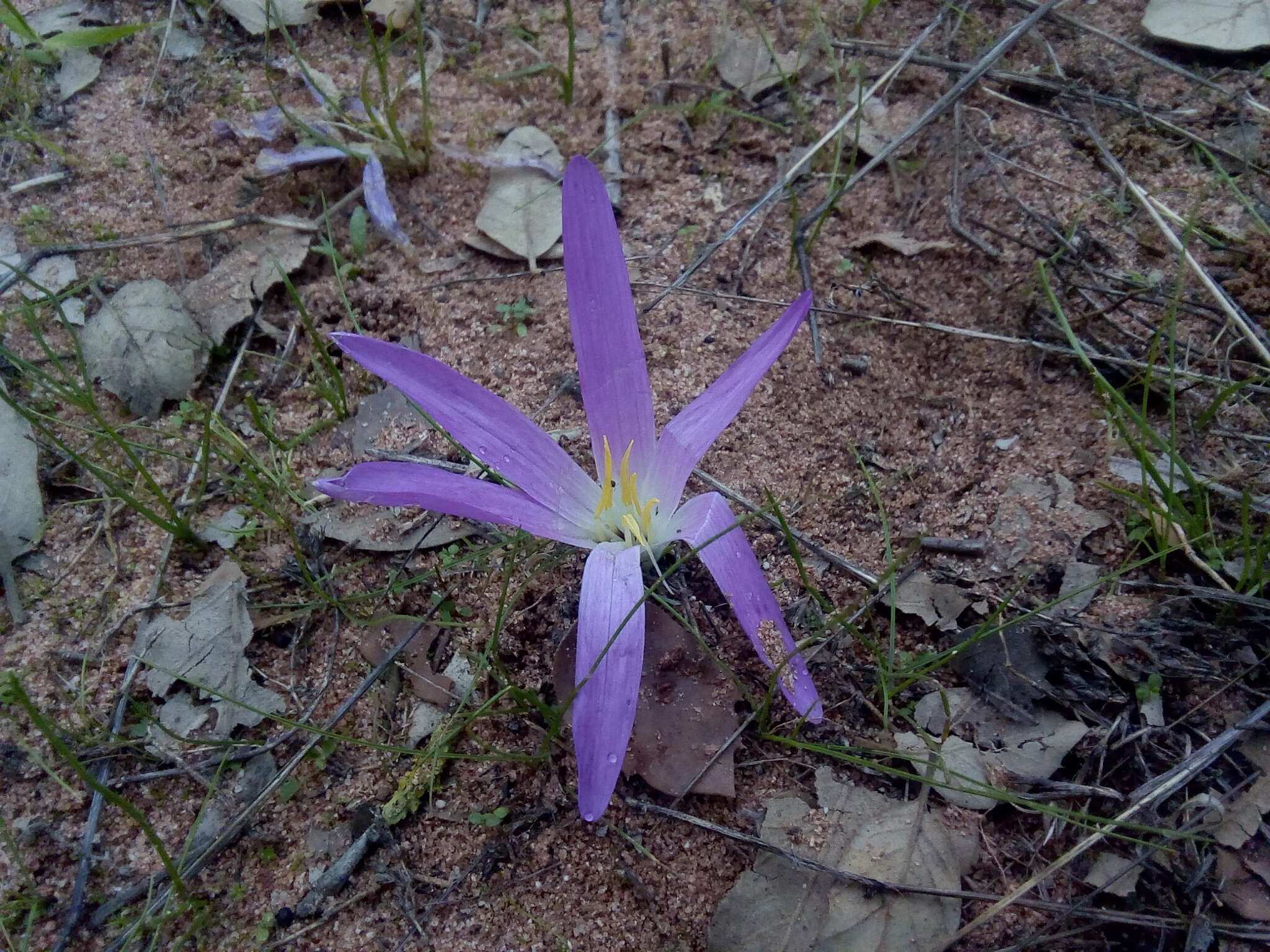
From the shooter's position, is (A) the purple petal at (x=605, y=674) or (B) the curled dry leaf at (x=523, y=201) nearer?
(A) the purple petal at (x=605, y=674)

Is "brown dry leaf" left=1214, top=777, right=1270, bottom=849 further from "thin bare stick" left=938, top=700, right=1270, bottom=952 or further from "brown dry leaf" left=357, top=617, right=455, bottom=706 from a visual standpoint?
"brown dry leaf" left=357, top=617, right=455, bottom=706

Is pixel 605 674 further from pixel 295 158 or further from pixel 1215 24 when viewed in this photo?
pixel 1215 24

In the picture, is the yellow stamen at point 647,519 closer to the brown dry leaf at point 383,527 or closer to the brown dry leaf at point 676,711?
the brown dry leaf at point 676,711

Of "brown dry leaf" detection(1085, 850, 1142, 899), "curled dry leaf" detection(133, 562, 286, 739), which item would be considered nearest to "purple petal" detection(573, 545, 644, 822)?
"curled dry leaf" detection(133, 562, 286, 739)

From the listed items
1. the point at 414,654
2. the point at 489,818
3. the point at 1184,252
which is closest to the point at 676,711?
the point at 489,818

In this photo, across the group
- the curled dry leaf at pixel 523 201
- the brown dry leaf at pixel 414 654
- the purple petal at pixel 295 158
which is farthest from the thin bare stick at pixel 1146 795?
the purple petal at pixel 295 158

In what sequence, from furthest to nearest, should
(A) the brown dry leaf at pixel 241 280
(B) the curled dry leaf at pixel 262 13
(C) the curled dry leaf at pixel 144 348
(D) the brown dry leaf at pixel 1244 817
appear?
(B) the curled dry leaf at pixel 262 13 < (A) the brown dry leaf at pixel 241 280 < (C) the curled dry leaf at pixel 144 348 < (D) the brown dry leaf at pixel 1244 817
